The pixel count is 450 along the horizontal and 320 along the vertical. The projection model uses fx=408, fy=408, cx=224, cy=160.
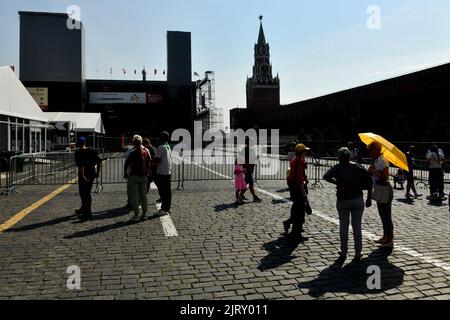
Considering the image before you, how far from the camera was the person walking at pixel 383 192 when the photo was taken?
6.95 metres

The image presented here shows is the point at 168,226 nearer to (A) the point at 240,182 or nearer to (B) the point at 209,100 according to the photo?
(A) the point at 240,182

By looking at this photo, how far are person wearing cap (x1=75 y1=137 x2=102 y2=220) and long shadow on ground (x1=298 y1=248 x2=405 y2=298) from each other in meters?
A: 5.83

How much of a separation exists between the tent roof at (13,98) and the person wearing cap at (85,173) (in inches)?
478

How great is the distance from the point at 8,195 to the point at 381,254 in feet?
37.3

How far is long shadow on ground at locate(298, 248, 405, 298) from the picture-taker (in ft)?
16.2

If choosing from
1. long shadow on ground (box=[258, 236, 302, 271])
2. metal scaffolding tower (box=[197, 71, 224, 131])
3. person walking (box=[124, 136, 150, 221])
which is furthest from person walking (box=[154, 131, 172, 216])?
metal scaffolding tower (box=[197, 71, 224, 131])

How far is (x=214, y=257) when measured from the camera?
249 inches

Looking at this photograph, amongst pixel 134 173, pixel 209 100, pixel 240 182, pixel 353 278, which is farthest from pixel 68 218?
pixel 209 100

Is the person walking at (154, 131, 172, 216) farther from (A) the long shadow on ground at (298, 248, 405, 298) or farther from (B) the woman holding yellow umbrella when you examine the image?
(A) the long shadow on ground at (298, 248, 405, 298)

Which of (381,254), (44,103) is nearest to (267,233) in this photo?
(381,254)

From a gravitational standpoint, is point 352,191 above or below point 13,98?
below

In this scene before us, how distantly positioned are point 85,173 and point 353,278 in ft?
21.1
